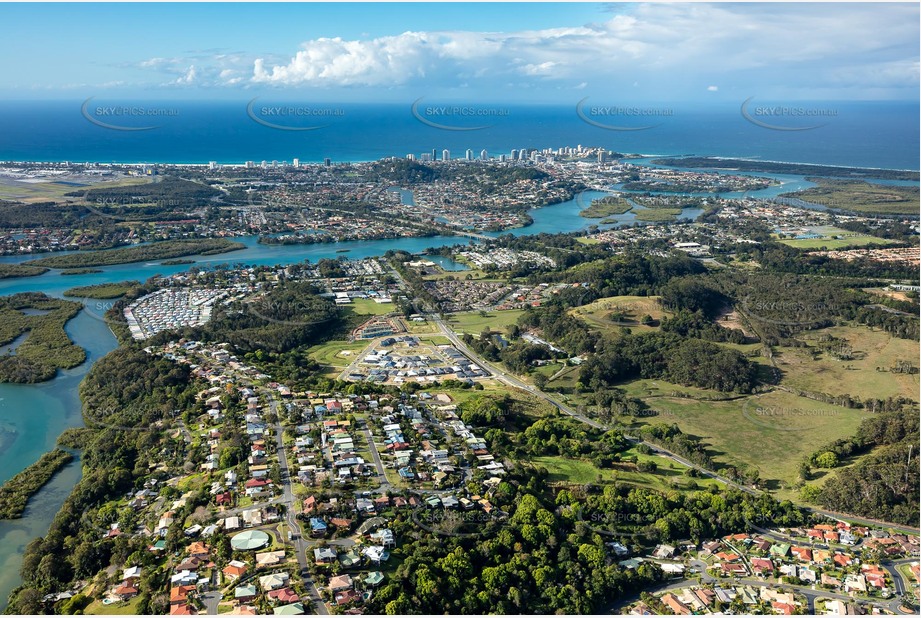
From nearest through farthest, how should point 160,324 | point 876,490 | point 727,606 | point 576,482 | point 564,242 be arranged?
point 727,606 < point 876,490 < point 576,482 < point 160,324 < point 564,242

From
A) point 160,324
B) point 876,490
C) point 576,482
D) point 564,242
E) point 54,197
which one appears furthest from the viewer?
point 54,197

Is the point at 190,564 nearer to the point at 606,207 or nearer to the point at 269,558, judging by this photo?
the point at 269,558

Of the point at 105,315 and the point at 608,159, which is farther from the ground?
the point at 608,159

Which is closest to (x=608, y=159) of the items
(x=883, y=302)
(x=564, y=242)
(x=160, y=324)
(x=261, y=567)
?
(x=564, y=242)

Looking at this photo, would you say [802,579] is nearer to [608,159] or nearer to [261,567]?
[261,567]

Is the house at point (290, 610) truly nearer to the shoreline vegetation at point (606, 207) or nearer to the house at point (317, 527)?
the house at point (317, 527)

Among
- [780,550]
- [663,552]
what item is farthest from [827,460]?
[663,552]
